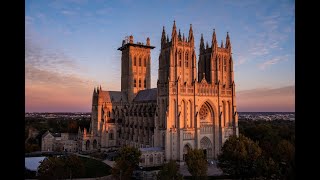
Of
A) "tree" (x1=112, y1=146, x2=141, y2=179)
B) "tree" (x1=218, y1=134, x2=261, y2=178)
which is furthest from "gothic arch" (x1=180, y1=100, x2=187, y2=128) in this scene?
"tree" (x1=112, y1=146, x2=141, y2=179)

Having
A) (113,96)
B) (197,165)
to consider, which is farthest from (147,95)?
(197,165)

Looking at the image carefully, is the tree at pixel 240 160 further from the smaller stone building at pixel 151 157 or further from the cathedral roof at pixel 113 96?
the cathedral roof at pixel 113 96

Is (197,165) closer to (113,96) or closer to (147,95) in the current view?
(147,95)

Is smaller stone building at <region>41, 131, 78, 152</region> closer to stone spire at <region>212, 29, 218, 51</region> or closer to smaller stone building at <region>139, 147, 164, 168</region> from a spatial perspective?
smaller stone building at <region>139, 147, 164, 168</region>

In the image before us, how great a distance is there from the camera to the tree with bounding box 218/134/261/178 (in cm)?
4619

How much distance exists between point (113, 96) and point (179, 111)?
34928 millimetres

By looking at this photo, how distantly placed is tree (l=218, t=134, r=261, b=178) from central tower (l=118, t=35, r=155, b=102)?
4747 centimetres

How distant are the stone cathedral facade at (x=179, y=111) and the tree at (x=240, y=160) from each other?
1507 centimetres

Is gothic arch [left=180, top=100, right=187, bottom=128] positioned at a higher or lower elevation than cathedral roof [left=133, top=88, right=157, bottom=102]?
lower

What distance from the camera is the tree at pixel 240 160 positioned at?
46.2m

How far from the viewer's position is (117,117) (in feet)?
292

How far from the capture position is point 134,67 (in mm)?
94312

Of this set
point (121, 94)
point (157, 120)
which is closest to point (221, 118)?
point (157, 120)
